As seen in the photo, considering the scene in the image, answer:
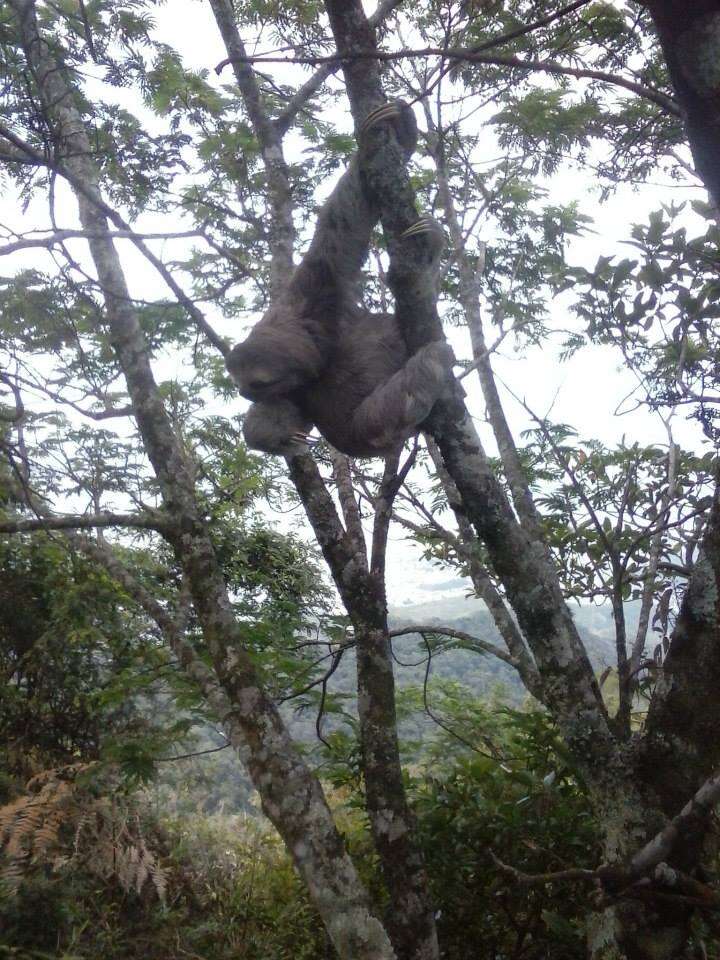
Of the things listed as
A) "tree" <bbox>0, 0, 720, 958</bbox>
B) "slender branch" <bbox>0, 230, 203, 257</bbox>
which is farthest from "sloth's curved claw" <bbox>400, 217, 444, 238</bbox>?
"slender branch" <bbox>0, 230, 203, 257</bbox>

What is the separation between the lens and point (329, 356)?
4082 millimetres

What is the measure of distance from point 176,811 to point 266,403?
5.85m

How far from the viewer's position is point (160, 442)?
4.44 metres

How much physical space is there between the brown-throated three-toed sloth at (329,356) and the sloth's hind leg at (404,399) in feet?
0.04

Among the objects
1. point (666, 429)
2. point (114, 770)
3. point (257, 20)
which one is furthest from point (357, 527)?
point (257, 20)

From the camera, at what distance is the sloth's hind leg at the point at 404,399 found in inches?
108

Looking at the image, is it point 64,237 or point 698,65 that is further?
point 64,237

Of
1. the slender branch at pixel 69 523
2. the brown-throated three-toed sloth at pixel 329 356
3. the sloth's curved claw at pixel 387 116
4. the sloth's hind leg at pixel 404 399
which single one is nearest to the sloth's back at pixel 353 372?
the brown-throated three-toed sloth at pixel 329 356

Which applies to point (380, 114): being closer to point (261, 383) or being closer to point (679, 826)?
point (261, 383)

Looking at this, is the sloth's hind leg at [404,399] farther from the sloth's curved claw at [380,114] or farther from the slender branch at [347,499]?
the slender branch at [347,499]

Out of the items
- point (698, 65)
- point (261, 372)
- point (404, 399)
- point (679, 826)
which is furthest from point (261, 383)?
point (679, 826)

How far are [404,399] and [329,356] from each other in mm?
995

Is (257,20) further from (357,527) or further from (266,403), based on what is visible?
(357,527)

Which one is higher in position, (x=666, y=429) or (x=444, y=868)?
(x=666, y=429)
